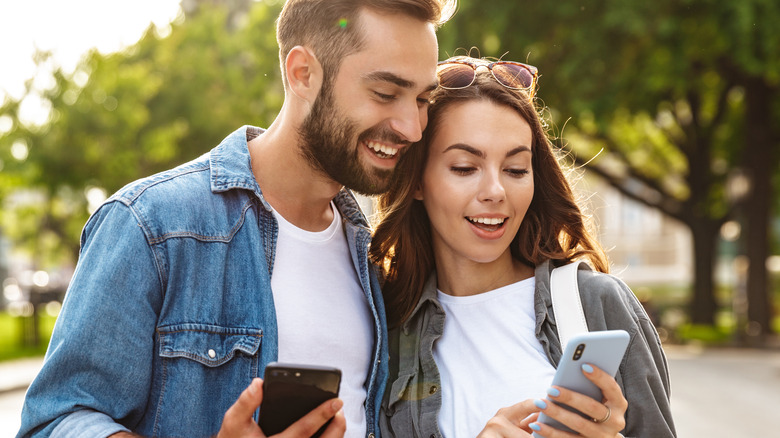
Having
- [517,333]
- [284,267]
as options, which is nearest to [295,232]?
[284,267]

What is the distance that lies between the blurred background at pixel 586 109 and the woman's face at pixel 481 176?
508 centimetres

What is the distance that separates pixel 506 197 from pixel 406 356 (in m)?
0.75

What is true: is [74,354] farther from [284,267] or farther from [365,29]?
[365,29]

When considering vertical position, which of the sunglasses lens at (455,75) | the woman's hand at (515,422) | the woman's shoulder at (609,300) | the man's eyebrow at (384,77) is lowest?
the woman's hand at (515,422)

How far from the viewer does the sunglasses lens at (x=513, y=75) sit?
137 inches

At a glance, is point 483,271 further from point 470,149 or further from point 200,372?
point 200,372

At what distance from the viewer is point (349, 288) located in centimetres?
324

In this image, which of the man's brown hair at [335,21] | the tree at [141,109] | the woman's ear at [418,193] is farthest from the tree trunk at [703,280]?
the man's brown hair at [335,21]

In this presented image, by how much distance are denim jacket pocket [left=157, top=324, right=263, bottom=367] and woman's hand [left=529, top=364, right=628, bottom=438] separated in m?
0.95

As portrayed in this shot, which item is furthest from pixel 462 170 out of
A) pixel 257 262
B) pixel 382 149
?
pixel 257 262

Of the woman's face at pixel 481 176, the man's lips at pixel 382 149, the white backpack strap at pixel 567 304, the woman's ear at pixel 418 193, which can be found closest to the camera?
the white backpack strap at pixel 567 304

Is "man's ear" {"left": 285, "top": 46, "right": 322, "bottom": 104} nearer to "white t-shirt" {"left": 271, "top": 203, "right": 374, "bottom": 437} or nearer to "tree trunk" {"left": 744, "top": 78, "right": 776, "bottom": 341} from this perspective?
"white t-shirt" {"left": 271, "top": 203, "right": 374, "bottom": 437}

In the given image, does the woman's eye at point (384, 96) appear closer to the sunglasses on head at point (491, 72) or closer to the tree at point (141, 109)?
the sunglasses on head at point (491, 72)

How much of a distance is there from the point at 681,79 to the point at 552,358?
12.9 m
